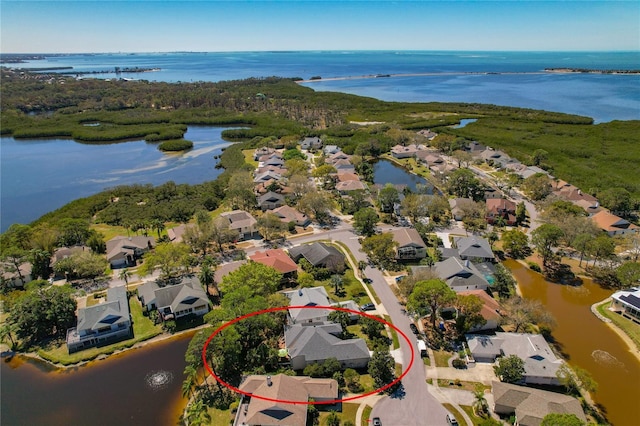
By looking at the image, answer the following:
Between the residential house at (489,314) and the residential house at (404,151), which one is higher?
the residential house at (404,151)

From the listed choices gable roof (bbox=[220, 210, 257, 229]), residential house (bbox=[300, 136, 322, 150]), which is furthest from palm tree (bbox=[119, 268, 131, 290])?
residential house (bbox=[300, 136, 322, 150])

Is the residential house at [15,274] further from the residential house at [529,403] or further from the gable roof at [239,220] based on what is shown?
the residential house at [529,403]

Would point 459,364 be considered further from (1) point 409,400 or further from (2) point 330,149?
(2) point 330,149

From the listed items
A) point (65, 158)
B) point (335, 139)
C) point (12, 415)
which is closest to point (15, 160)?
point (65, 158)

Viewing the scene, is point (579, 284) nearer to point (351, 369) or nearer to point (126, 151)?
point (351, 369)

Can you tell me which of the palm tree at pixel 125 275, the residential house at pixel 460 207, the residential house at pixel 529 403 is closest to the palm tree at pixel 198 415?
the residential house at pixel 529 403

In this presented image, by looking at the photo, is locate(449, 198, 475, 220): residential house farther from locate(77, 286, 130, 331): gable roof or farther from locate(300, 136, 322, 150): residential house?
locate(300, 136, 322, 150): residential house
